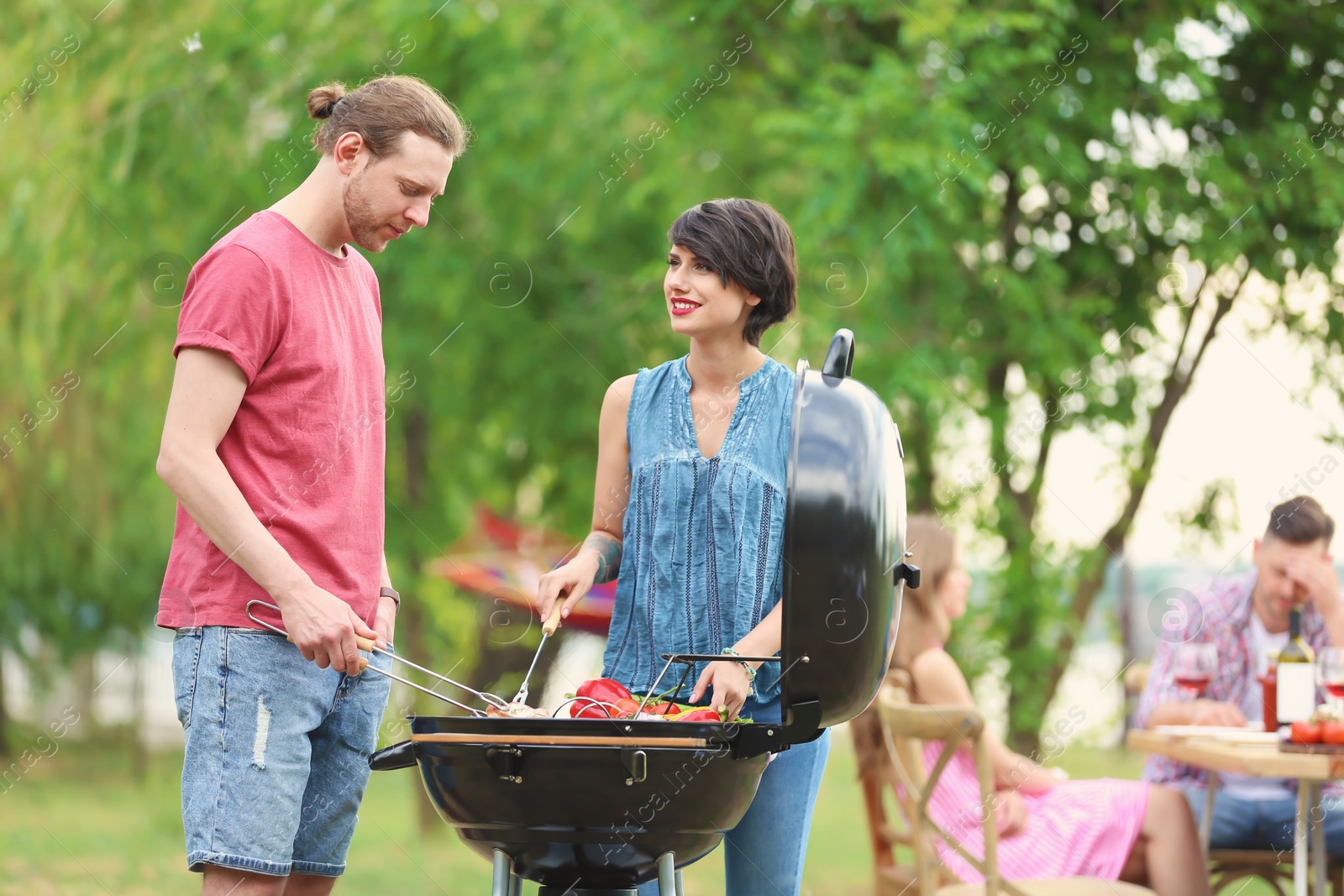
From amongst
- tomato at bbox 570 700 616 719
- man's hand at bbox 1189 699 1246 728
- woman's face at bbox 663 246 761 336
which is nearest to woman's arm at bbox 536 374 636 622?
woman's face at bbox 663 246 761 336

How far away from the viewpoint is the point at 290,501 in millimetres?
2143

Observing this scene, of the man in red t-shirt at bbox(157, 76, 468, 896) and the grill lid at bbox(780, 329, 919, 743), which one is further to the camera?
the man in red t-shirt at bbox(157, 76, 468, 896)

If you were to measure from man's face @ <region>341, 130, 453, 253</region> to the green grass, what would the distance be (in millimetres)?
3353

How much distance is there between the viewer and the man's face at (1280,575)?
4.09 m

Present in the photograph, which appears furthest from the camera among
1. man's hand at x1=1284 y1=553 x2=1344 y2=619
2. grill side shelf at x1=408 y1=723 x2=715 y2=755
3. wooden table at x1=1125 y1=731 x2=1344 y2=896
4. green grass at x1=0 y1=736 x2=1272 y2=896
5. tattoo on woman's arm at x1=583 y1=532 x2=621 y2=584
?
green grass at x1=0 y1=736 x2=1272 y2=896

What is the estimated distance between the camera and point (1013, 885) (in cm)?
344

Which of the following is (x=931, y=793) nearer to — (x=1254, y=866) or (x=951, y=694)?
(x=951, y=694)

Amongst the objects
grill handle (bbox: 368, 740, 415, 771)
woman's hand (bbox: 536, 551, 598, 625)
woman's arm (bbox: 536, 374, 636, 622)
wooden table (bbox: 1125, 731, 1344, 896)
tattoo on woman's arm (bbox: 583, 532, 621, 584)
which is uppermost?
woman's arm (bbox: 536, 374, 636, 622)

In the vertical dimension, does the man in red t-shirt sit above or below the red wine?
above

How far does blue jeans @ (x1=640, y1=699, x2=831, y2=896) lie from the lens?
89.5 inches

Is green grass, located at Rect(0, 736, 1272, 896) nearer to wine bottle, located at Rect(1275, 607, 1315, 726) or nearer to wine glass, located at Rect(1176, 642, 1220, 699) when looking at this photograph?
wine glass, located at Rect(1176, 642, 1220, 699)

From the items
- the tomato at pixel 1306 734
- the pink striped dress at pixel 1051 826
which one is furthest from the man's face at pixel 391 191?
the tomato at pixel 1306 734

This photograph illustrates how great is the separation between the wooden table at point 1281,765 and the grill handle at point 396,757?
2166 mm

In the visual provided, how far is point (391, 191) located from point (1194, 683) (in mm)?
3075
